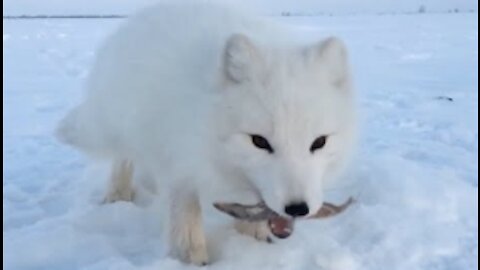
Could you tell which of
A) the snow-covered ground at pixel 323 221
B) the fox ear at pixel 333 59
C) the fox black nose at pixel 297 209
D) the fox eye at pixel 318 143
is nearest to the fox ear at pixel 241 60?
the fox ear at pixel 333 59

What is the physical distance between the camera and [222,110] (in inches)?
Result: 91.7

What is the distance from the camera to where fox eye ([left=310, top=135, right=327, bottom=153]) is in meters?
2.25

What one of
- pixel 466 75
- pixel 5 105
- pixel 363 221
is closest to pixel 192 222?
pixel 363 221

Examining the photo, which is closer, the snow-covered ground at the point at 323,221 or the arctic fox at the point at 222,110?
the arctic fox at the point at 222,110

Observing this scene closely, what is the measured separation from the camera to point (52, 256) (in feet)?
8.76

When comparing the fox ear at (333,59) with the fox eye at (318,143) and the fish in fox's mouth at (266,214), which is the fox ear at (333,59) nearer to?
the fox eye at (318,143)

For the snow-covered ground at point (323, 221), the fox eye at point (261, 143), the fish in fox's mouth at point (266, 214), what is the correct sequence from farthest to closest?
the snow-covered ground at point (323, 221) < the fish in fox's mouth at point (266, 214) < the fox eye at point (261, 143)

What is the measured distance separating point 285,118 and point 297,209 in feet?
0.96

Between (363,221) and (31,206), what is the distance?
1.60 meters

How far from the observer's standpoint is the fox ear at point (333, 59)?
235cm

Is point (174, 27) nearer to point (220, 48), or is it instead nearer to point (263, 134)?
point (220, 48)

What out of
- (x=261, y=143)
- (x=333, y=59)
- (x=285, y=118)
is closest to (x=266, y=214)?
(x=261, y=143)

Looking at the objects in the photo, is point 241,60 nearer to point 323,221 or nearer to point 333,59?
point 333,59

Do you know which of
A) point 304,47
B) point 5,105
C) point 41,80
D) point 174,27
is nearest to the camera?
point 304,47
